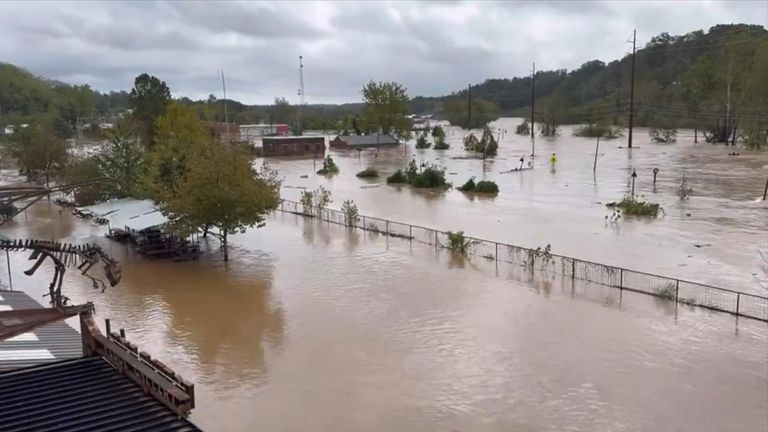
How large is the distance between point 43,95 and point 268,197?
A: 14800 cm

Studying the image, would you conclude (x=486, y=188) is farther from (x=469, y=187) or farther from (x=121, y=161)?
(x=121, y=161)

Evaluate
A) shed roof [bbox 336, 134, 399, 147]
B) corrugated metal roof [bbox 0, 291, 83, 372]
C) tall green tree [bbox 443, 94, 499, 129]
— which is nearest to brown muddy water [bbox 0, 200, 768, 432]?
corrugated metal roof [bbox 0, 291, 83, 372]

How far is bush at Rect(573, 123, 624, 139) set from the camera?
115 metres

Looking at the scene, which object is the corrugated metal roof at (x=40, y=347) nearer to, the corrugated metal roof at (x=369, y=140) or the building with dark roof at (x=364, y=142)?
the building with dark roof at (x=364, y=142)

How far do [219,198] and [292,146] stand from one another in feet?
226

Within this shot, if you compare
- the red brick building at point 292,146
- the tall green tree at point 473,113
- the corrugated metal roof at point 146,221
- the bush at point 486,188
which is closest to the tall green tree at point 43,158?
the corrugated metal roof at point 146,221

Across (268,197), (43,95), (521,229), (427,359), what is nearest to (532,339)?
(427,359)

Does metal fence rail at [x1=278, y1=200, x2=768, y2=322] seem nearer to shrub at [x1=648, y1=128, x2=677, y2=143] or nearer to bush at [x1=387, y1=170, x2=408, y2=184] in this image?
bush at [x1=387, y1=170, x2=408, y2=184]

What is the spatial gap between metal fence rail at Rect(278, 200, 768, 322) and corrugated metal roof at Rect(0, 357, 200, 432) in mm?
17486

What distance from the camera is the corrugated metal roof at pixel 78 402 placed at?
8.83m

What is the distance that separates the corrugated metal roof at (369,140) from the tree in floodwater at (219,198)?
3017 inches

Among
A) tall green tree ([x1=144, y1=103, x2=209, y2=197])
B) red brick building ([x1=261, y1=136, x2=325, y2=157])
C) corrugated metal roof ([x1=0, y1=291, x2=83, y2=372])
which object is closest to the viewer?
corrugated metal roof ([x1=0, y1=291, x2=83, y2=372])

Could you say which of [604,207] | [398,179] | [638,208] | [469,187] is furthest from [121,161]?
[638,208]

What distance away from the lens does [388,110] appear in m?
112
